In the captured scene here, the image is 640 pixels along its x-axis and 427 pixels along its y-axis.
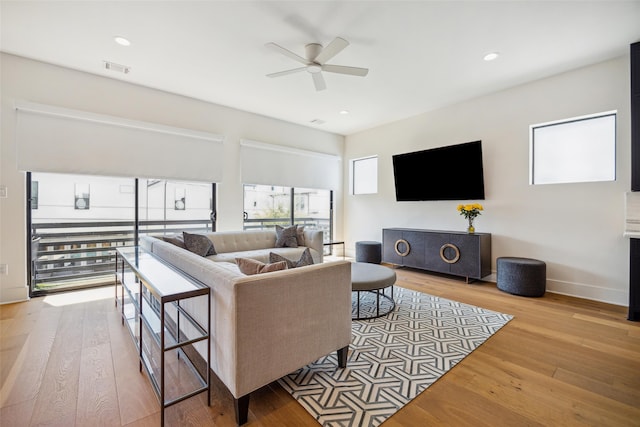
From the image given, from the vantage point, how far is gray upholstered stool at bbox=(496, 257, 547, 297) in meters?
3.38

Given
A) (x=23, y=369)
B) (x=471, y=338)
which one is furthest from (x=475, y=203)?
(x=23, y=369)

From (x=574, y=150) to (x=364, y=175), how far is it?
11.5 ft

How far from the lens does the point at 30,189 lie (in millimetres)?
3309

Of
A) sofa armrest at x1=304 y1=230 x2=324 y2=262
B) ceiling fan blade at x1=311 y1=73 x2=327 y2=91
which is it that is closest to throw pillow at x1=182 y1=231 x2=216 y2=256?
sofa armrest at x1=304 y1=230 x2=324 y2=262

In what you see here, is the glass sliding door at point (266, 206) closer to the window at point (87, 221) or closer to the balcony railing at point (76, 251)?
the window at point (87, 221)

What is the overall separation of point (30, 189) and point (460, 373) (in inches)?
189

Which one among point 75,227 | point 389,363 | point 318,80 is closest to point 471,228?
point 389,363

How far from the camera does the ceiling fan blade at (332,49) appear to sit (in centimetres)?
242

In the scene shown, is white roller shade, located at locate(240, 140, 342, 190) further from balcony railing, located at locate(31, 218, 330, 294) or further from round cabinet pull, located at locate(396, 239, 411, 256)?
round cabinet pull, located at locate(396, 239, 411, 256)

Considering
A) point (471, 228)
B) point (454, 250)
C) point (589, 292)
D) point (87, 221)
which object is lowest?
point (589, 292)

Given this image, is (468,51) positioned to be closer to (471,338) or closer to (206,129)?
(471,338)

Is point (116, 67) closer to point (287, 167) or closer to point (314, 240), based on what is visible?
point (287, 167)

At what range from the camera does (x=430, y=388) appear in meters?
1.71

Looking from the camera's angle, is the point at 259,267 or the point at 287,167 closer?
the point at 259,267
